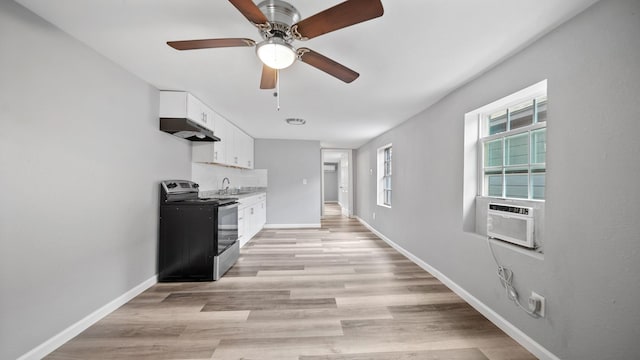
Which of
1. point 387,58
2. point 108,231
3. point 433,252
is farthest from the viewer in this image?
point 433,252

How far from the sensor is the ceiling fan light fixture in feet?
4.30

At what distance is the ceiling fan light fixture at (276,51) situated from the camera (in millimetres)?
1311

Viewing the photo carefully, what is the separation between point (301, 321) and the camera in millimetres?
2014

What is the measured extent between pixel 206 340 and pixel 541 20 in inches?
125

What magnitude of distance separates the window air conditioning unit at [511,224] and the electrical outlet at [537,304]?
0.34 meters

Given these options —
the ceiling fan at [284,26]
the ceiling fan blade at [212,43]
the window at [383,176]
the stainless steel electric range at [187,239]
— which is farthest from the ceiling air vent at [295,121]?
the ceiling fan blade at [212,43]

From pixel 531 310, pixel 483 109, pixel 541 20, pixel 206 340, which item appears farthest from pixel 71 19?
pixel 531 310

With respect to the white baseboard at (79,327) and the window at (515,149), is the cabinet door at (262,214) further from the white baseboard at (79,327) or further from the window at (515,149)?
the window at (515,149)

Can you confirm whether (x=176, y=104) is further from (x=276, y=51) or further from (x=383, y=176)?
(x=383, y=176)

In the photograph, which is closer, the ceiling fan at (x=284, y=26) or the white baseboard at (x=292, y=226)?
the ceiling fan at (x=284, y=26)

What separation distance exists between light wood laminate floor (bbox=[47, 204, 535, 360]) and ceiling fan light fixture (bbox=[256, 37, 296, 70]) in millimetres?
1944

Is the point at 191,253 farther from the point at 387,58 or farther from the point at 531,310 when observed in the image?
the point at 531,310

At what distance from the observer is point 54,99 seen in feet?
5.36

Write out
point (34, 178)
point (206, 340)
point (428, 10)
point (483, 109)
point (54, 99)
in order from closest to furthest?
1. point (428, 10)
2. point (34, 178)
3. point (54, 99)
4. point (206, 340)
5. point (483, 109)
